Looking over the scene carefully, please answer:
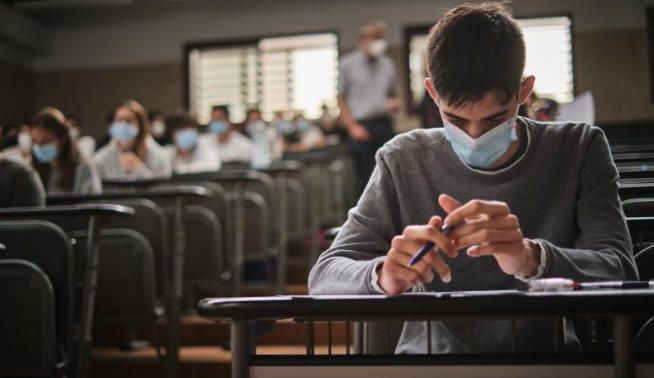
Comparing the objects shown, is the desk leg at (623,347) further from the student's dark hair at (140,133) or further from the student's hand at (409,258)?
the student's dark hair at (140,133)

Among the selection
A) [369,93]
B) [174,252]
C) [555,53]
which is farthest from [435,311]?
[555,53]

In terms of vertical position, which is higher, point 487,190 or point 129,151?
point 129,151

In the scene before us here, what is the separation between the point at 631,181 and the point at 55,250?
1669 millimetres

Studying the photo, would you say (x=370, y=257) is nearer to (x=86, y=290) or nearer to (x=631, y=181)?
(x=631, y=181)

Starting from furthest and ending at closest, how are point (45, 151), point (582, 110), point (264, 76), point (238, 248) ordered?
point (264, 76) < point (238, 248) < point (45, 151) < point (582, 110)

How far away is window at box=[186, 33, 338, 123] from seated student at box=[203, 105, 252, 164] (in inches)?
115

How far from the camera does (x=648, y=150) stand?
3135 mm

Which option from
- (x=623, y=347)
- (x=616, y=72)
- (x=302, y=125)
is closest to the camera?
(x=623, y=347)

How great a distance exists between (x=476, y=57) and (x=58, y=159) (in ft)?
10.9

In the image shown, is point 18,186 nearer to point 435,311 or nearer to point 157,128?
point 435,311

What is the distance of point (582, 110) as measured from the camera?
2596mm

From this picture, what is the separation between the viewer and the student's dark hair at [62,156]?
420cm

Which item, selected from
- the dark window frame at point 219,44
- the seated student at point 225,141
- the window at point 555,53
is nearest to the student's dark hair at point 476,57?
the seated student at point 225,141

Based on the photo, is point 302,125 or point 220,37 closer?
point 302,125
